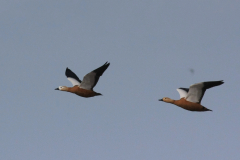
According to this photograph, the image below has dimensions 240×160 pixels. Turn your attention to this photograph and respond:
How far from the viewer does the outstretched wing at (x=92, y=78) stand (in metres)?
28.2

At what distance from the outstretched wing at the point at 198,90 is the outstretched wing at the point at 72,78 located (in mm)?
8788

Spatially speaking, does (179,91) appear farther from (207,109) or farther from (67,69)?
(67,69)

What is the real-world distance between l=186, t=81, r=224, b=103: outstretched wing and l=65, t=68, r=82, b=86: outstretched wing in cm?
879

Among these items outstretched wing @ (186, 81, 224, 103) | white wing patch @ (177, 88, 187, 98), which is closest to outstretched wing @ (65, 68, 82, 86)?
white wing patch @ (177, 88, 187, 98)

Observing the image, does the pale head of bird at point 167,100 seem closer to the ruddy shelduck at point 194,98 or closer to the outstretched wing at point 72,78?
the ruddy shelduck at point 194,98

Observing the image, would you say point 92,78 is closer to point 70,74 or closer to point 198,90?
point 70,74

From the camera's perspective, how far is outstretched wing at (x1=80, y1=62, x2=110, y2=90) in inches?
1109

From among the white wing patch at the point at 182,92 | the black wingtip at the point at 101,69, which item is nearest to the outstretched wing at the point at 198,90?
the white wing patch at the point at 182,92

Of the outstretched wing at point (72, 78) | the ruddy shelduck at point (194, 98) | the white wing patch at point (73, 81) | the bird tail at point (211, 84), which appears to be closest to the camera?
the bird tail at point (211, 84)

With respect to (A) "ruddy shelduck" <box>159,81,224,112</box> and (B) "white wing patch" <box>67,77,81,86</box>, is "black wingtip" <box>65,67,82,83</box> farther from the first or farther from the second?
(A) "ruddy shelduck" <box>159,81,224,112</box>

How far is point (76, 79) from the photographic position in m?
32.8

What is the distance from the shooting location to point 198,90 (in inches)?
1059

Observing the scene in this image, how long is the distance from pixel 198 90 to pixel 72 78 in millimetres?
10382

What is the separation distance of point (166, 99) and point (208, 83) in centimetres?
380
